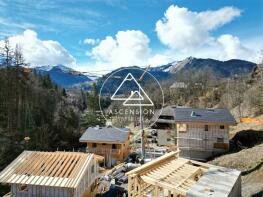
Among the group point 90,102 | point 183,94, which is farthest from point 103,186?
point 183,94

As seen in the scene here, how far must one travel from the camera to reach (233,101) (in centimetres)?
7056

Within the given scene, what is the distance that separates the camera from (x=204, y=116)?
107ft

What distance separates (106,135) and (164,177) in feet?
85.9

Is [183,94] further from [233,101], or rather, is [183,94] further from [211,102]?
[233,101]

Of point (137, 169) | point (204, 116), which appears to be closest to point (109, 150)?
point (204, 116)

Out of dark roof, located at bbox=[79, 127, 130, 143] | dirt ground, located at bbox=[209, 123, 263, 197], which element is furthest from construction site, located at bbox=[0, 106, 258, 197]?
dirt ground, located at bbox=[209, 123, 263, 197]

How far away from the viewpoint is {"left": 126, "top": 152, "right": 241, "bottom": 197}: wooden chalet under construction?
37.7ft

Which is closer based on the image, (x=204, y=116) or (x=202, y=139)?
(x=202, y=139)

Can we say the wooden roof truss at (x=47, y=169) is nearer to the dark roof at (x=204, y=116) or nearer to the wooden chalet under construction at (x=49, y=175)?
the wooden chalet under construction at (x=49, y=175)

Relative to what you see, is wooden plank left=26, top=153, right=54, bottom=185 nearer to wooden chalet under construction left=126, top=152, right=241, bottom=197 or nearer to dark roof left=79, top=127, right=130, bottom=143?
wooden chalet under construction left=126, top=152, right=241, bottom=197

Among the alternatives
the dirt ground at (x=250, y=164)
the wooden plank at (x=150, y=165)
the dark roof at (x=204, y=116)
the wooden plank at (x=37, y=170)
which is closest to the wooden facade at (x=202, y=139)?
the dark roof at (x=204, y=116)

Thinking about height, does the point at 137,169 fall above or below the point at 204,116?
below

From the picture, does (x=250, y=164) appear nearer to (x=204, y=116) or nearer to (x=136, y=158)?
(x=204, y=116)

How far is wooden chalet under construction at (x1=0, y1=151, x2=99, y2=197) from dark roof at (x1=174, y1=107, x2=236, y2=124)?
1396 centimetres
